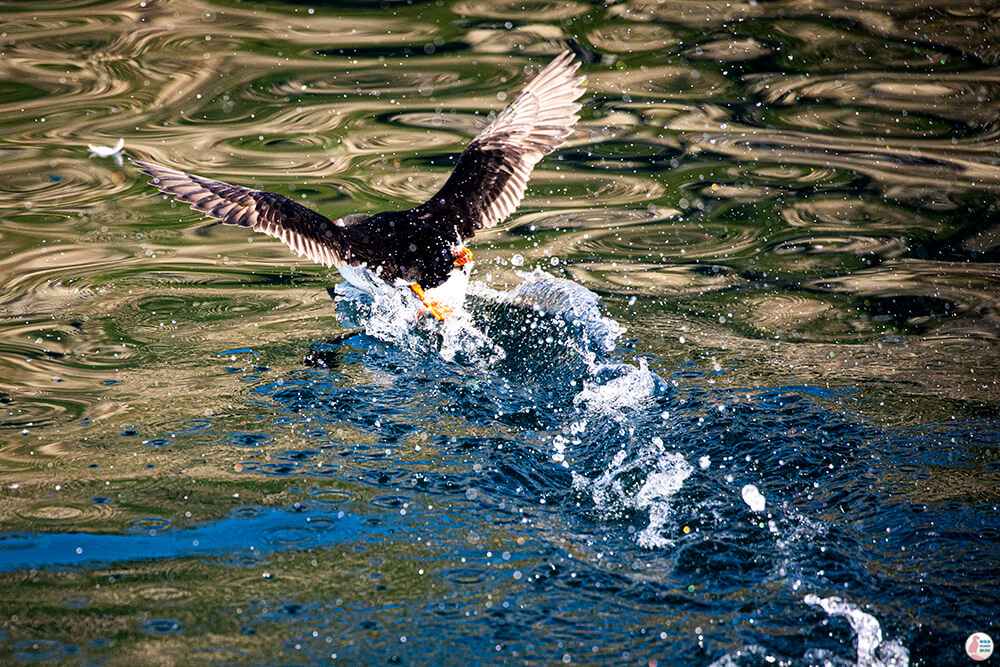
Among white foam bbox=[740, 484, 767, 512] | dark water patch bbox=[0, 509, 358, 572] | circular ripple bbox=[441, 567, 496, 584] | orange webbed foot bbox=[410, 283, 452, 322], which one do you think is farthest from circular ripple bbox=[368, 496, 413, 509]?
orange webbed foot bbox=[410, 283, 452, 322]

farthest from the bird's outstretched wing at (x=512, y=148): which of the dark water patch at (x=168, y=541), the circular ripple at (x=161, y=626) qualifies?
the circular ripple at (x=161, y=626)

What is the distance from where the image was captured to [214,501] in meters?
3.61

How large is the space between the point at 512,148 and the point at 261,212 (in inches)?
A: 71.9

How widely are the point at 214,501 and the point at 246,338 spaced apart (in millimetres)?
1676

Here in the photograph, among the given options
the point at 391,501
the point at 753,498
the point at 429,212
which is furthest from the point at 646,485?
the point at 429,212

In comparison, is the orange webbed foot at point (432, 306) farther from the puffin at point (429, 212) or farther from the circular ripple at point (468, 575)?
the circular ripple at point (468, 575)

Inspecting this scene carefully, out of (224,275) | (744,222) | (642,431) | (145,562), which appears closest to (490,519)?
(642,431)

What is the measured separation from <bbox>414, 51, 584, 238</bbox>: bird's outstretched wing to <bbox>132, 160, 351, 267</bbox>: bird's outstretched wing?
0.93 m

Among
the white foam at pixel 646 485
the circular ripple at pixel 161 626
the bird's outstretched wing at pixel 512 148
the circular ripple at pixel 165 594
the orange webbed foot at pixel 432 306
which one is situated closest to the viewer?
the circular ripple at pixel 161 626

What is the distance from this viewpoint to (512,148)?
5.88 m

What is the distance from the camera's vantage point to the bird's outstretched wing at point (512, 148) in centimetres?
571

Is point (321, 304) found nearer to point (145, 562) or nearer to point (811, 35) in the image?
point (145, 562)

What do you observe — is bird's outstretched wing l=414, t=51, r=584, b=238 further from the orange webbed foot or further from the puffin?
the orange webbed foot

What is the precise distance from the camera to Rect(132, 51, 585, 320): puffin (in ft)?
15.6
